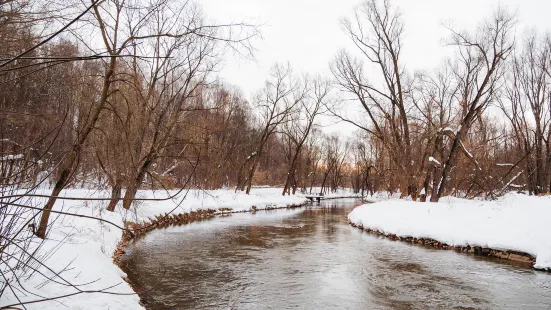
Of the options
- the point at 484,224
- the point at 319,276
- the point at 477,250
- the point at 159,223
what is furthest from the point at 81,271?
the point at 484,224

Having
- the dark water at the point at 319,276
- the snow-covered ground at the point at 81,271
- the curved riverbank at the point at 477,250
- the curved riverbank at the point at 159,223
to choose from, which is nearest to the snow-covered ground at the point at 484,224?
the curved riverbank at the point at 477,250

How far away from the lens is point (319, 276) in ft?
30.5

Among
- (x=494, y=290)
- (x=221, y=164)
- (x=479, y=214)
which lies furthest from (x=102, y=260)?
(x=221, y=164)

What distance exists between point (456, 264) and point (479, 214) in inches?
153

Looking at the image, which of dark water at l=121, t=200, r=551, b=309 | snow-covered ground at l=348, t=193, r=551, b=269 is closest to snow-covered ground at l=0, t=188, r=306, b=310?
dark water at l=121, t=200, r=551, b=309

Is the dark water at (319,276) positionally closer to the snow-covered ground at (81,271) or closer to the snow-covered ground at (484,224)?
the snow-covered ground at (81,271)

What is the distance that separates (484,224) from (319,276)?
291 inches

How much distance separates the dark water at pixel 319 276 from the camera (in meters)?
7.38

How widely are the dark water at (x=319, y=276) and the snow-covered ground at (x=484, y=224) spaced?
865 millimetres

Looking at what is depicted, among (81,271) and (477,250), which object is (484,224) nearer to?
(477,250)

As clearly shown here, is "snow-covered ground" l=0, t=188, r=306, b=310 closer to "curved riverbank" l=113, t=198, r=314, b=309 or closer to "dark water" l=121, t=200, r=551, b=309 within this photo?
"curved riverbank" l=113, t=198, r=314, b=309

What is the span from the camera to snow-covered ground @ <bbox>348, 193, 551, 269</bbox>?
36.3 ft

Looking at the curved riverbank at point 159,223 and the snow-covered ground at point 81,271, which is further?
the curved riverbank at point 159,223

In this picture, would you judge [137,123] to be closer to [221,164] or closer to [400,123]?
[400,123]
